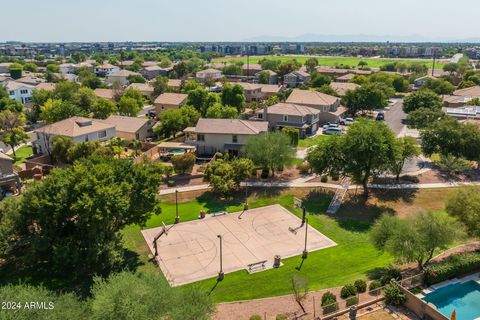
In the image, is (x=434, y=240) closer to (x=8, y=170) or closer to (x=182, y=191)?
(x=182, y=191)

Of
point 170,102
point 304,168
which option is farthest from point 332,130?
point 170,102

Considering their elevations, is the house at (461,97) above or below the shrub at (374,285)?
above

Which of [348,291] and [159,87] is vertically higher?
[159,87]

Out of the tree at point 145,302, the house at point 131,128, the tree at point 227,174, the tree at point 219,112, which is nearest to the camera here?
the tree at point 145,302

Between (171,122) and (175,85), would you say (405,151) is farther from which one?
(175,85)

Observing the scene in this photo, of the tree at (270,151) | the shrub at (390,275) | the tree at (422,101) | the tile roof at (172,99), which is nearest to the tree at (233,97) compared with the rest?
the tile roof at (172,99)

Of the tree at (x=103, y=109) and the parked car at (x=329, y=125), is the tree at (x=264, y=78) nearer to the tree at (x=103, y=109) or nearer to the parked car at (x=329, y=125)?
the parked car at (x=329, y=125)
